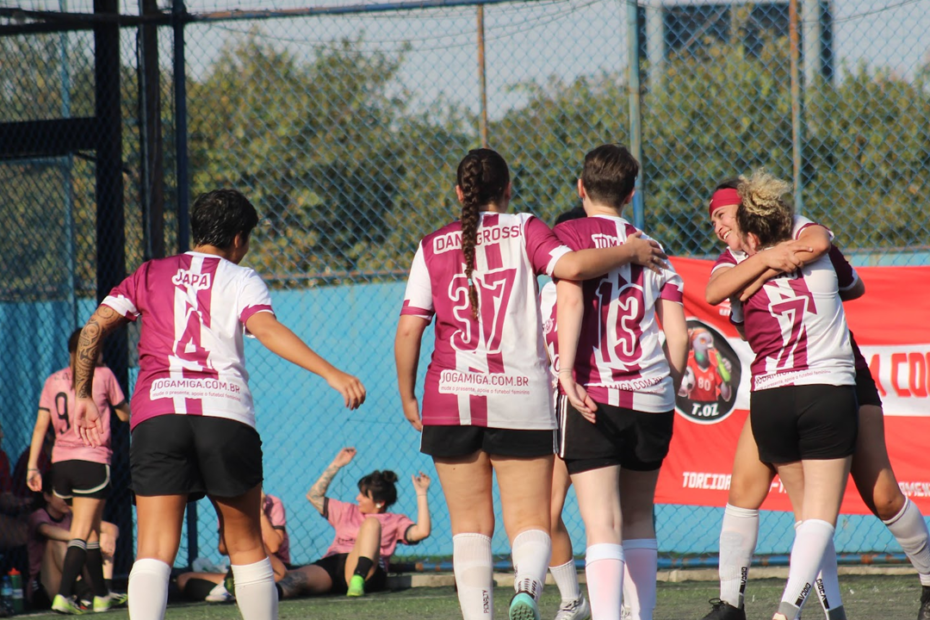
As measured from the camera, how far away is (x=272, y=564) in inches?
282

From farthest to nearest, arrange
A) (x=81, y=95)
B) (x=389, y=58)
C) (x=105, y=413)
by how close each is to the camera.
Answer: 1. (x=389, y=58)
2. (x=81, y=95)
3. (x=105, y=413)

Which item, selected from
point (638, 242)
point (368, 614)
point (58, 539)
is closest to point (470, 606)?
point (638, 242)

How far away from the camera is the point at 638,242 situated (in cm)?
400

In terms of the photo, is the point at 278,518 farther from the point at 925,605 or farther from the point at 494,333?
the point at 925,605

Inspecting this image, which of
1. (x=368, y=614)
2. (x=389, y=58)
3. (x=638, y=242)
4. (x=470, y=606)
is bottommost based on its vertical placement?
(x=368, y=614)

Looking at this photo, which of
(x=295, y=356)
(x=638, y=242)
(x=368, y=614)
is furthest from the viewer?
(x=368, y=614)

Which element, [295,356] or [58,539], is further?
[58,539]

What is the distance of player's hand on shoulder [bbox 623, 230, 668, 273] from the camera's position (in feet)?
13.1

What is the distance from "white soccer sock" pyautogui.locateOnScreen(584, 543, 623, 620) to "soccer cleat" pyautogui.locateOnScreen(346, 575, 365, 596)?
368 centimetres

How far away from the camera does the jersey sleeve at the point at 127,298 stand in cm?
409

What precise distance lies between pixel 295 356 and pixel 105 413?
3860 millimetres

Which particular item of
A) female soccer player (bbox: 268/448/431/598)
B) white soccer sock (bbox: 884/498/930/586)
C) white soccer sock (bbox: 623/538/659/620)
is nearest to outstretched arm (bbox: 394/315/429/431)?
white soccer sock (bbox: 623/538/659/620)

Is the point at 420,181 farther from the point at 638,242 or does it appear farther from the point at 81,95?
the point at 638,242

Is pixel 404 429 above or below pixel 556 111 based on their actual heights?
below
